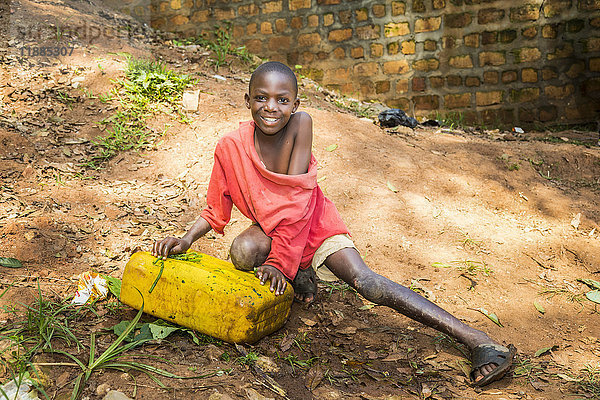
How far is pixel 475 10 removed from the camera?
6.14 metres

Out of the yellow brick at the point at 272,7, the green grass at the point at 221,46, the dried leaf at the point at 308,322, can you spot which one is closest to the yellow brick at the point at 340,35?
the yellow brick at the point at 272,7

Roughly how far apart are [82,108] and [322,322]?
3305mm

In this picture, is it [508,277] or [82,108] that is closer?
[508,277]

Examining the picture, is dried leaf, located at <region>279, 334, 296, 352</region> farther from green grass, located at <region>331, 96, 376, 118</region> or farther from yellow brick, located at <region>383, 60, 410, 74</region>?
yellow brick, located at <region>383, 60, 410, 74</region>

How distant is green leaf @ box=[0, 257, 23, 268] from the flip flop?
2217 millimetres

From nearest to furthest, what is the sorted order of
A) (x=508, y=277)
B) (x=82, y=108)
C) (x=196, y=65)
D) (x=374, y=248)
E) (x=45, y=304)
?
(x=45, y=304)
(x=508, y=277)
(x=374, y=248)
(x=82, y=108)
(x=196, y=65)

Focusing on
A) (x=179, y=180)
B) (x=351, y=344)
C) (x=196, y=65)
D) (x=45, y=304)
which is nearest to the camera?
(x=45, y=304)

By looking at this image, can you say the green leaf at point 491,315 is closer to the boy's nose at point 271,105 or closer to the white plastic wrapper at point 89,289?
the boy's nose at point 271,105

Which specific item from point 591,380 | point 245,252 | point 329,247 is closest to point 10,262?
point 245,252

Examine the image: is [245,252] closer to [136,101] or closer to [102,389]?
[102,389]

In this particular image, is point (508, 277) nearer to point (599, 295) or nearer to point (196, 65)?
point (599, 295)

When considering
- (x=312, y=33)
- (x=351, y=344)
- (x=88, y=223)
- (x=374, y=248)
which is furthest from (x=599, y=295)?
(x=312, y=33)

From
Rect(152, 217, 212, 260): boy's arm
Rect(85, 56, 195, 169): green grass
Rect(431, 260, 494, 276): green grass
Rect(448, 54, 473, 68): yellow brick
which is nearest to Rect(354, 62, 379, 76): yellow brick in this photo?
Rect(448, 54, 473, 68): yellow brick

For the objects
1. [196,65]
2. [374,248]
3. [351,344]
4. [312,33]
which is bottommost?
[351,344]
